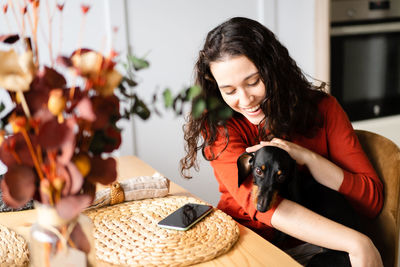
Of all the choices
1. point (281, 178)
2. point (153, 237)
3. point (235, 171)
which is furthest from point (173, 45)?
point (153, 237)

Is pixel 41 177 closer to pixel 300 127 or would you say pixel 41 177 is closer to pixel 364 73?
pixel 300 127

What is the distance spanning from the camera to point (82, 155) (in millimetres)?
588

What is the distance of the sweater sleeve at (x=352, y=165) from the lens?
1196mm

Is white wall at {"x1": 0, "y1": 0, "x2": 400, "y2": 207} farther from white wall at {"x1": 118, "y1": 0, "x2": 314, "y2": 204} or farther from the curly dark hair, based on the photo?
the curly dark hair

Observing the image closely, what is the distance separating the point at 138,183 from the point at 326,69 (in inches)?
62.7

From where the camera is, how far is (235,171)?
47.2 inches

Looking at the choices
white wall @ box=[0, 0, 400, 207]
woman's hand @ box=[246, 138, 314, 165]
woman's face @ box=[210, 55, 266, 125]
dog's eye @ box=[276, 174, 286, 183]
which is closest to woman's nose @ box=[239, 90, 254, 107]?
woman's face @ box=[210, 55, 266, 125]

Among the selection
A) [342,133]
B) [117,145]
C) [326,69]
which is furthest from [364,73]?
[117,145]

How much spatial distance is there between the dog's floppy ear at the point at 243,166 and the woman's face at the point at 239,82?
0.46 feet

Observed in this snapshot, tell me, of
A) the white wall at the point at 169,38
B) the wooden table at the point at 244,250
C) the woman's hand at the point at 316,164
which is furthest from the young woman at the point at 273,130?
the white wall at the point at 169,38

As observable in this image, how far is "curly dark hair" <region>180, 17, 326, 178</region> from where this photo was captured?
1189 mm

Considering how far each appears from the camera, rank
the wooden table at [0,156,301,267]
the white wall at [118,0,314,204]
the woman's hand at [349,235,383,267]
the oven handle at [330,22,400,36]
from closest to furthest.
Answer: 1. the wooden table at [0,156,301,267]
2. the woman's hand at [349,235,383,267]
3. the white wall at [118,0,314,204]
4. the oven handle at [330,22,400,36]

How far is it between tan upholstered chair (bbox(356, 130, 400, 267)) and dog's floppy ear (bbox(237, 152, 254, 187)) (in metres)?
0.40

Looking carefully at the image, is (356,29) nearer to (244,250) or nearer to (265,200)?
(265,200)
